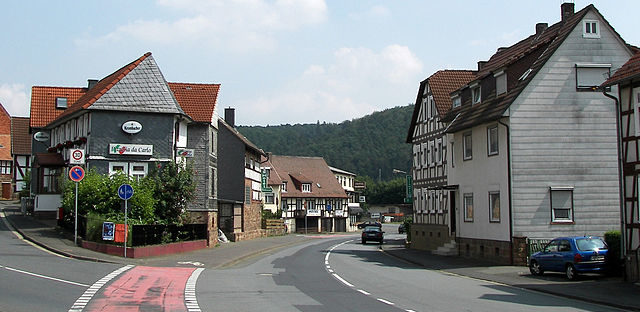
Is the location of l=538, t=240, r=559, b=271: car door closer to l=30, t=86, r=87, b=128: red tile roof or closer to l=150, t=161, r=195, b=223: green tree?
l=150, t=161, r=195, b=223: green tree

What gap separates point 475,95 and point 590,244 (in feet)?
44.9

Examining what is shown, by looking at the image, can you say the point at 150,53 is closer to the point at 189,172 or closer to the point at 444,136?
the point at 189,172

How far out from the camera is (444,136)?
3912 cm

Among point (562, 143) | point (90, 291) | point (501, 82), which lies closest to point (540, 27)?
point (501, 82)

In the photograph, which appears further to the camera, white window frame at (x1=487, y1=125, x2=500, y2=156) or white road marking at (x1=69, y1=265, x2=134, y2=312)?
white window frame at (x1=487, y1=125, x2=500, y2=156)

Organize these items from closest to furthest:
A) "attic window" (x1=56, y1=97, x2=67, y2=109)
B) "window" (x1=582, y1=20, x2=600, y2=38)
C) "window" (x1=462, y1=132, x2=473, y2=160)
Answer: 1. "window" (x1=582, y1=20, x2=600, y2=38)
2. "window" (x1=462, y1=132, x2=473, y2=160)
3. "attic window" (x1=56, y1=97, x2=67, y2=109)

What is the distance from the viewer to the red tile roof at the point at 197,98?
4159 cm

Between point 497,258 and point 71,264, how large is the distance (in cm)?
1784

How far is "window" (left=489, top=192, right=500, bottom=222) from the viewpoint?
29.9 metres

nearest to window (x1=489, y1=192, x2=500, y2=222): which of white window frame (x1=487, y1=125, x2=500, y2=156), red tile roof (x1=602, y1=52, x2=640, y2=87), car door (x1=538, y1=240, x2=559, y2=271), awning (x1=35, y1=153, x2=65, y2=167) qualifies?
white window frame (x1=487, y1=125, x2=500, y2=156)

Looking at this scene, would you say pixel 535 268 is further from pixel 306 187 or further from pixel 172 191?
pixel 306 187

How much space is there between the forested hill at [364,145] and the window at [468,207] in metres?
131

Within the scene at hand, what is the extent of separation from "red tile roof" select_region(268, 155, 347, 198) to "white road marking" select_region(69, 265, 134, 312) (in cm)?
6577

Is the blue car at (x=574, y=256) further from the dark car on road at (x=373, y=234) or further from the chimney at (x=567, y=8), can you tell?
the dark car on road at (x=373, y=234)
